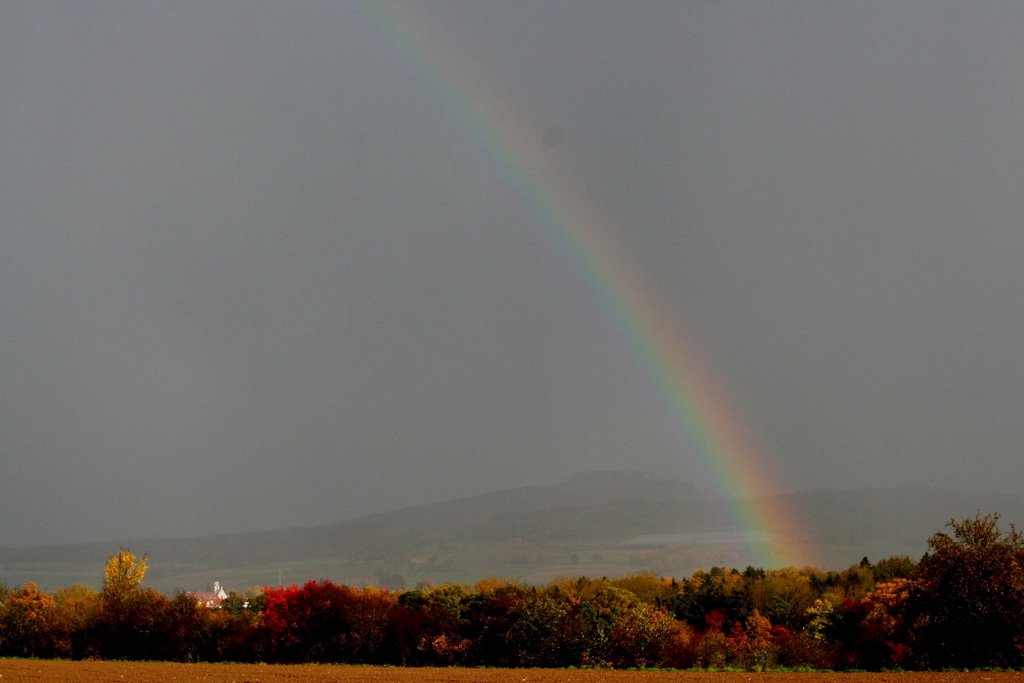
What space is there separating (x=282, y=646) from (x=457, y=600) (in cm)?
1593

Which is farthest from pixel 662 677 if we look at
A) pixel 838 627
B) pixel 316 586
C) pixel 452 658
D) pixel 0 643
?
pixel 0 643

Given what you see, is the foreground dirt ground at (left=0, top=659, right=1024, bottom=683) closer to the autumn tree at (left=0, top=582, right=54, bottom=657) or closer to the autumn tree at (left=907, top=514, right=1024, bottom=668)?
the autumn tree at (left=907, top=514, right=1024, bottom=668)

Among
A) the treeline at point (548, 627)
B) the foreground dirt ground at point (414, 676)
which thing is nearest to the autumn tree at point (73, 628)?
the treeline at point (548, 627)

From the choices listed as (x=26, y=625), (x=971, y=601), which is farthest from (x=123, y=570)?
(x=971, y=601)

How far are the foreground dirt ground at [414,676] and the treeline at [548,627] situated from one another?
20.3 ft

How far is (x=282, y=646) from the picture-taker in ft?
235

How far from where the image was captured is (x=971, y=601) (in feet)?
176

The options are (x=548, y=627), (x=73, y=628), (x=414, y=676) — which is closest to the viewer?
(x=414, y=676)

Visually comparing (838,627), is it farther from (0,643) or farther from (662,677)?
(0,643)

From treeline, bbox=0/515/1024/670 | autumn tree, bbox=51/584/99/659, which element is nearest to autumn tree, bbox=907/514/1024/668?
treeline, bbox=0/515/1024/670

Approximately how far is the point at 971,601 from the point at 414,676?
96.9 ft

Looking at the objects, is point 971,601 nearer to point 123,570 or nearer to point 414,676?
point 414,676

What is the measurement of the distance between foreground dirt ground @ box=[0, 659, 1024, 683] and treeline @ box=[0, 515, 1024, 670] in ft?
20.3

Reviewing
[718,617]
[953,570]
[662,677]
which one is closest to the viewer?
[662,677]
